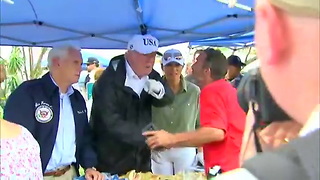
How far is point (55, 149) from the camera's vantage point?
8.67 ft

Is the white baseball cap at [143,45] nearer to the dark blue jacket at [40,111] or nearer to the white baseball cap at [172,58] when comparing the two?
the dark blue jacket at [40,111]

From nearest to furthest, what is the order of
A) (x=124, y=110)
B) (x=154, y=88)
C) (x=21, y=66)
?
1. (x=124, y=110)
2. (x=154, y=88)
3. (x=21, y=66)

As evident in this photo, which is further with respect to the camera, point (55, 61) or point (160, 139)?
point (55, 61)

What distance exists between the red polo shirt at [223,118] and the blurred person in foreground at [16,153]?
906 millimetres

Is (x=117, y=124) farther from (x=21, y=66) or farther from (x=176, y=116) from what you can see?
(x=21, y=66)

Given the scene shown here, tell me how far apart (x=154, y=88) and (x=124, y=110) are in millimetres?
255

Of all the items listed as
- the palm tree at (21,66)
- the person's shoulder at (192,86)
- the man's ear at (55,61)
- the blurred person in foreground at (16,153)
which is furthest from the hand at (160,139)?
the palm tree at (21,66)

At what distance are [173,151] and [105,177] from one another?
97 cm

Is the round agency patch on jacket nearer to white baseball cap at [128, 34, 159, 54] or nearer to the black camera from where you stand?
white baseball cap at [128, 34, 159, 54]

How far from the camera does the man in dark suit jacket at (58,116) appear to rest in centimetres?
260

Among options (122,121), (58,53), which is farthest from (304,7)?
(58,53)

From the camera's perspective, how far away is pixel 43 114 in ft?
8.71

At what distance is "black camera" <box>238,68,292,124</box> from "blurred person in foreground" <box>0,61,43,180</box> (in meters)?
1.22

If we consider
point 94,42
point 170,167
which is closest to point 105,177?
point 170,167
